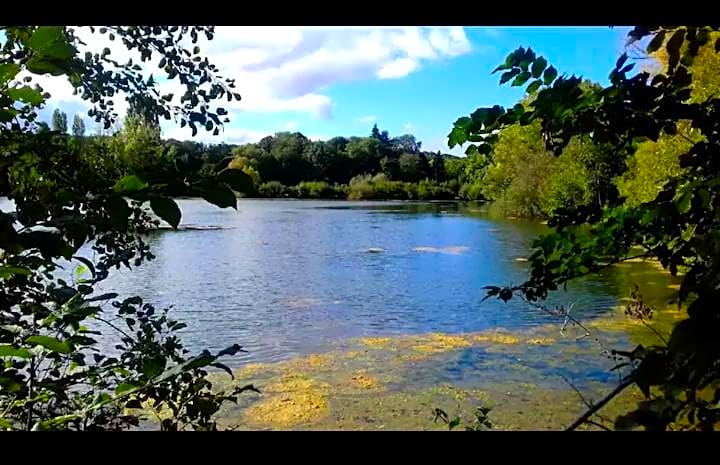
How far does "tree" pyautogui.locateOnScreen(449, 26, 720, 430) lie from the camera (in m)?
0.98

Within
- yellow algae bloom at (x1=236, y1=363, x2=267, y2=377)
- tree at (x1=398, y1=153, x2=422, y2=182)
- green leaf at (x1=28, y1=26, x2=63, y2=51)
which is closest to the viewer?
green leaf at (x1=28, y1=26, x2=63, y2=51)

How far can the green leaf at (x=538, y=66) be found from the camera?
3.94 ft

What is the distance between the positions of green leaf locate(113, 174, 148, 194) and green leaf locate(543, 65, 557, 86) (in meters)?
0.88

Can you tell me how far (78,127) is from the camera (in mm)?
1772

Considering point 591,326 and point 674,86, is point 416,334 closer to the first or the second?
point 591,326

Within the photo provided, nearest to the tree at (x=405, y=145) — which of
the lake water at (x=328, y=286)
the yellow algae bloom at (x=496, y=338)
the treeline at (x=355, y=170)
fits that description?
the treeline at (x=355, y=170)

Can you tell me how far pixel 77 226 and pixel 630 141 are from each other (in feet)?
3.43

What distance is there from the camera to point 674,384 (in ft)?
1.91

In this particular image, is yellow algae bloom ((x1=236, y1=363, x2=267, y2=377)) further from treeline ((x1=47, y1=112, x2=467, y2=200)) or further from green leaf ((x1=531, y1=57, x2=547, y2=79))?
treeline ((x1=47, y1=112, x2=467, y2=200))

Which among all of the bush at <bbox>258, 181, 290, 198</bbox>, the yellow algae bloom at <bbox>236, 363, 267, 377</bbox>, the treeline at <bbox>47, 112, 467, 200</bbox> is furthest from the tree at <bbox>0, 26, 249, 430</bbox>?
the bush at <bbox>258, 181, 290, 198</bbox>

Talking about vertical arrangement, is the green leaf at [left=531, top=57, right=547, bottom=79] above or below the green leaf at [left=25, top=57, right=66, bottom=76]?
above

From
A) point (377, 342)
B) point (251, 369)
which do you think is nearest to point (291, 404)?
point (251, 369)
